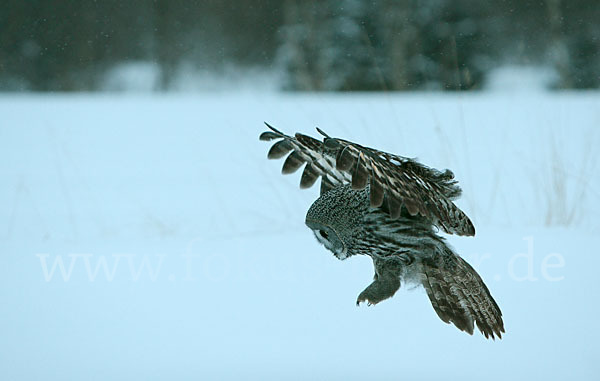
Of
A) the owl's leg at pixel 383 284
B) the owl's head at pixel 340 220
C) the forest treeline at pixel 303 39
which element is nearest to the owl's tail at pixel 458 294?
the owl's leg at pixel 383 284

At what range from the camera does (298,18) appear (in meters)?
10.7

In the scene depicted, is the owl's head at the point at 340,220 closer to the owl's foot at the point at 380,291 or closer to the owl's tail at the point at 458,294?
the owl's foot at the point at 380,291

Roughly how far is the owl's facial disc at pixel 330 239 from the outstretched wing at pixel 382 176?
22 cm

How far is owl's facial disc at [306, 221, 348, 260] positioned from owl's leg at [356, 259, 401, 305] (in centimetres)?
16

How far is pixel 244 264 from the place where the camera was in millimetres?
3564

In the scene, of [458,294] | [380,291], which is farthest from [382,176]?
[458,294]

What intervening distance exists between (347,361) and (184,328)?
72 centimetres

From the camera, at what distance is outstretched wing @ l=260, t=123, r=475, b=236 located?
205 centimetres

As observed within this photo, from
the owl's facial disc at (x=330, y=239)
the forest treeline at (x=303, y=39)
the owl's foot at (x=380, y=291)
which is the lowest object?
the owl's foot at (x=380, y=291)

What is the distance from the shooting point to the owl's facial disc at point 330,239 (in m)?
2.49

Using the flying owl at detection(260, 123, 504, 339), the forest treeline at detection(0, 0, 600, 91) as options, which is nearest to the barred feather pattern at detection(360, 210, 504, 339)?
the flying owl at detection(260, 123, 504, 339)

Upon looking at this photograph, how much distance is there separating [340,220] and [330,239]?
0.28 feet

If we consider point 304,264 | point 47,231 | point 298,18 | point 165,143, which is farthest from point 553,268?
point 298,18

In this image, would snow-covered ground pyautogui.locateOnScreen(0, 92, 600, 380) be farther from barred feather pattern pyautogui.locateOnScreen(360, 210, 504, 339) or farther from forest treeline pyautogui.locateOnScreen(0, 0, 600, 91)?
forest treeline pyautogui.locateOnScreen(0, 0, 600, 91)
